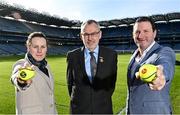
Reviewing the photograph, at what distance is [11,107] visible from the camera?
11.8m

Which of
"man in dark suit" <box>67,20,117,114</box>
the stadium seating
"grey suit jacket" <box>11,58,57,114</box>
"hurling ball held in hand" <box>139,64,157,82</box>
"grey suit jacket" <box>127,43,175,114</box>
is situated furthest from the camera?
the stadium seating

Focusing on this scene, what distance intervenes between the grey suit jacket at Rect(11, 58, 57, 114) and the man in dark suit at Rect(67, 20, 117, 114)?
0.54m

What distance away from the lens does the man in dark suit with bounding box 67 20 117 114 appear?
5898 mm

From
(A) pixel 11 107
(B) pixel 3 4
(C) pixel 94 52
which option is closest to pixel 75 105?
(C) pixel 94 52

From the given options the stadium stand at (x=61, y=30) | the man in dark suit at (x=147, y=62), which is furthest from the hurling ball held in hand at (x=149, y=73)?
the stadium stand at (x=61, y=30)

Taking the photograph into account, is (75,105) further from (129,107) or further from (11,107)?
(11,107)

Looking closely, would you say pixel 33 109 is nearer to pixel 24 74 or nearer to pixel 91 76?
pixel 24 74

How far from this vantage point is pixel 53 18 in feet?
331

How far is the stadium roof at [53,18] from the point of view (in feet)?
277

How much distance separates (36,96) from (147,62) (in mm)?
1879

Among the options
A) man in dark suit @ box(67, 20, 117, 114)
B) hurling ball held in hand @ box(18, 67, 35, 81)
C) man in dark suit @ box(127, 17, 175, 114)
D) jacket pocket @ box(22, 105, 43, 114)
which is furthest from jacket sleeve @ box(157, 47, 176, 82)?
jacket pocket @ box(22, 105, 43, 114)

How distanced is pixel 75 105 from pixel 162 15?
92.1 m

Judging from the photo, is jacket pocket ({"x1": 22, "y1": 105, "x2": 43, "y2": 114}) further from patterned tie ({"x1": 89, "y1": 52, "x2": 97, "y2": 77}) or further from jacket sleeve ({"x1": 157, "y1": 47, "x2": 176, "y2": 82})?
jacket sleeve ({"x1": 157, "y1": 47, "x2": 176, "y2": 82})

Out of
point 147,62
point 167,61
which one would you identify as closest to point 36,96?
point 147,62
